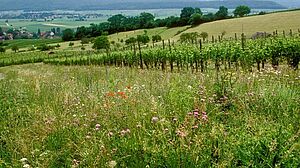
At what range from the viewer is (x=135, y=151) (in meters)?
4.84

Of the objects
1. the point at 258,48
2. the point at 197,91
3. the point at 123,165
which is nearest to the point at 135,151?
the point at 123,165

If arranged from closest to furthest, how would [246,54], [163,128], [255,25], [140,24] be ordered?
[163,128]
[246,54]
[255,25]
[140,24]

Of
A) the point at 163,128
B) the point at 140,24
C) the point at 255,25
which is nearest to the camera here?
the point at 163,128

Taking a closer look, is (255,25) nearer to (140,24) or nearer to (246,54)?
(140,24)

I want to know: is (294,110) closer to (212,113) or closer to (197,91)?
(212,113)

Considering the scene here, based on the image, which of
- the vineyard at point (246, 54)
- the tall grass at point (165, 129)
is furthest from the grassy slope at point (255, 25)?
the tall grass at point (165, 129)

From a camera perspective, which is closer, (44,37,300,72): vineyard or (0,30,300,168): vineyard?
(0,30,300,168): vineyard

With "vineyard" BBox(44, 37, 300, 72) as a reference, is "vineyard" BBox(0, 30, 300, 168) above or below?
above

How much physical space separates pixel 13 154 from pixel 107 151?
65.9 inches

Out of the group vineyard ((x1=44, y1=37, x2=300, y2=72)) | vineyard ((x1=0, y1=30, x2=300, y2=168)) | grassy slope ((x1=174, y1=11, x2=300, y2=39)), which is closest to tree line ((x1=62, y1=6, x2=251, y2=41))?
grassy slope ((x1=174, y1=11, x2=300, y2=39))

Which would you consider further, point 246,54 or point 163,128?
point 246,54

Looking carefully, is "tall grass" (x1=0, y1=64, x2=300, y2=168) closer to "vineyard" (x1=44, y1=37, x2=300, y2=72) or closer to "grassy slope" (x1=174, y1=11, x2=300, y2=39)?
"vineyard" (x1=44, y1=37, x2=300, y2=72)

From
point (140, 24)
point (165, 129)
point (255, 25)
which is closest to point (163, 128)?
point (165, 129)

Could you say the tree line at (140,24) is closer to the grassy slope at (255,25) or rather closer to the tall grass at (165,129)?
the grassy slope at (255,25)
